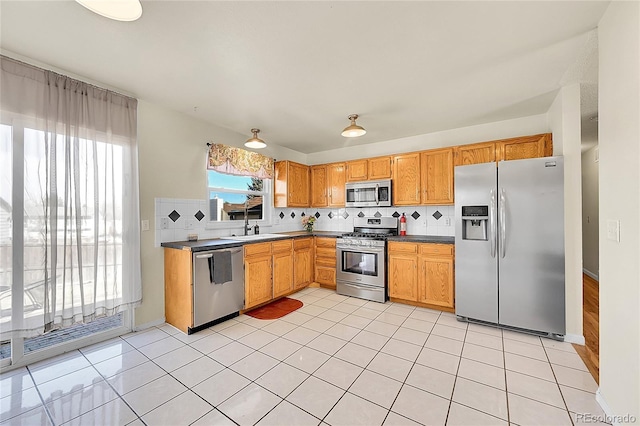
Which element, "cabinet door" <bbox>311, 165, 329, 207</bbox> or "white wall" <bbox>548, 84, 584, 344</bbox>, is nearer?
"white wall" <bbox>548, 84, 584, 344</bbox>

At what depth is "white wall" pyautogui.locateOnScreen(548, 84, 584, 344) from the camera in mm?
2582

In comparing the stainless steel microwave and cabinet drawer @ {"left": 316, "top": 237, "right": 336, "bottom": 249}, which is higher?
the stainless steel microwave

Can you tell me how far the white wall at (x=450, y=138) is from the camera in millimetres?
3488

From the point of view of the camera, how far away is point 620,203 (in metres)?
1.55

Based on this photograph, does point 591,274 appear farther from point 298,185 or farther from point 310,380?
point 310,380

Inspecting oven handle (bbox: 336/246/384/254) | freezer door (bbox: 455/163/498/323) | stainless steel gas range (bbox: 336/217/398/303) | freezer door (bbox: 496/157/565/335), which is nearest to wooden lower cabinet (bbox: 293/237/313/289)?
stainless steel gas range (bbox: 336/217/398/303)

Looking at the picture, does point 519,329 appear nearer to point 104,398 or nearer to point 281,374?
point 281,374

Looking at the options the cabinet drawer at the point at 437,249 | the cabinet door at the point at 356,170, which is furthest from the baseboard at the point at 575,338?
the cabinet door at the point at 356,170

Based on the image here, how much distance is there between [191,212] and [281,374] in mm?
2312

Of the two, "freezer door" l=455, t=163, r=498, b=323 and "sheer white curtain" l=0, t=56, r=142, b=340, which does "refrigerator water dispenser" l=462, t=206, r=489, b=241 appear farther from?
"sheer white curtain" l=0, t=56, r=142, b=340

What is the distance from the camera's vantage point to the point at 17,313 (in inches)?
82.1

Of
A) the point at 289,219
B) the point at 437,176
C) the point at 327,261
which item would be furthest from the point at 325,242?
the point at 437,176

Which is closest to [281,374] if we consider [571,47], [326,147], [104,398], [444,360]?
[104,398]

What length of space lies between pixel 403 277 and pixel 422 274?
27cm
